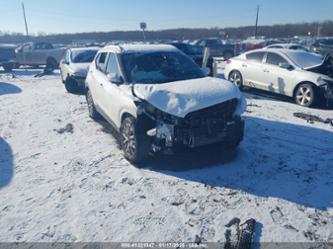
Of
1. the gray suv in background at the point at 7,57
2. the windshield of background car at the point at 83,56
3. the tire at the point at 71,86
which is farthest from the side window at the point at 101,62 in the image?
the gray suv in background at the point at 7,57

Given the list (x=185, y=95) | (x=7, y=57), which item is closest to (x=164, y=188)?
(x=185, y=95)

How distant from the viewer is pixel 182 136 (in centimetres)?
460

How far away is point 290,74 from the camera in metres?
9.28

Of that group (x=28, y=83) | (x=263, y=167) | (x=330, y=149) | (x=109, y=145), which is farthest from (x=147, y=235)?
A: (x=28, y=83)

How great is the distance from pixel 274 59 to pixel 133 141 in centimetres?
687

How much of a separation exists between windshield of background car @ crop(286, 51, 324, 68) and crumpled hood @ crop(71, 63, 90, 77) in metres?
6.68

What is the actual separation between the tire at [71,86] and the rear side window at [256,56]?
6.31 m

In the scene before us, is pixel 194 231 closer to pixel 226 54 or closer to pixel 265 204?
pixel 265 204

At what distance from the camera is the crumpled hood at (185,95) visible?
14.7 feet

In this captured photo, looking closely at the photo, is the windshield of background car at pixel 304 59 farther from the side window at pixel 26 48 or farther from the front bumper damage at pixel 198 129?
the side window at pixel 26 48

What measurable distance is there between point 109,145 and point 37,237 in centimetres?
285

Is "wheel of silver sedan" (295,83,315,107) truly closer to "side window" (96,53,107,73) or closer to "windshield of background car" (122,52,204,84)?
"windshield of background car" (122,52,204,84)

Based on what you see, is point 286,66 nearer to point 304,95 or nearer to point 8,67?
point 304,95

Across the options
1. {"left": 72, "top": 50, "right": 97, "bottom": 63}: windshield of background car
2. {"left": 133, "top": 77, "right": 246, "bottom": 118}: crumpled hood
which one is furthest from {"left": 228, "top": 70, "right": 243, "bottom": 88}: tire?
{"left": 133, "top": 77, "right": 246, "bottom": 118}: crumpled hood
